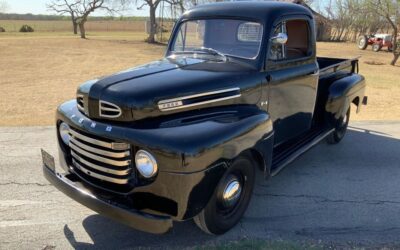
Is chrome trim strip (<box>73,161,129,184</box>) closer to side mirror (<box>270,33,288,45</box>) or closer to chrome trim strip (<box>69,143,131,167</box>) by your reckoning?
chrome trim strip (<box>69,143,131,167</box>)

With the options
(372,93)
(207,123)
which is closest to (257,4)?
(207,123)

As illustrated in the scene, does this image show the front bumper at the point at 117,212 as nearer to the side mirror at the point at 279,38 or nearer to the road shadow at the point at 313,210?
the road shadow at the point at 313,210

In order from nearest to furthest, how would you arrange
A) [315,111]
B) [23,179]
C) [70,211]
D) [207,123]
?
[207,123]
[70,211]
[23,179]
[315,111]

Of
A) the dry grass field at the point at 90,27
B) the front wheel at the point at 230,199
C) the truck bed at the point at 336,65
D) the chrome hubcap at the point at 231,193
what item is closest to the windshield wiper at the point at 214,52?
the front wheel at the point at 230,199

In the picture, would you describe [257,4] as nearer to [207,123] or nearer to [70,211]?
[207,123]

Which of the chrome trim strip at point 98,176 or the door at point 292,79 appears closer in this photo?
the chrome trim strip at point 98,176

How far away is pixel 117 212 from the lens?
2.85m

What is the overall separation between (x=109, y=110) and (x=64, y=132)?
30.2 inches

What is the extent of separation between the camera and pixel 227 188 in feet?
10.9

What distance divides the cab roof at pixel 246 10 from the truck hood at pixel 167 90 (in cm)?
63

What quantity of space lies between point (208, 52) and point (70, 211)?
83.7 inches

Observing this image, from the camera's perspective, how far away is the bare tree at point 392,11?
2055 centimetres

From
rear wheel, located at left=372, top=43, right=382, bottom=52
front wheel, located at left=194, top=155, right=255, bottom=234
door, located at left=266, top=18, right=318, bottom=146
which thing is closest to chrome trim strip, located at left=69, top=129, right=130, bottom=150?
front wheel, located at left=194, top=155, right=255, bottom=234

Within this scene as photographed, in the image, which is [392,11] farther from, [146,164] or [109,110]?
[146,164]
